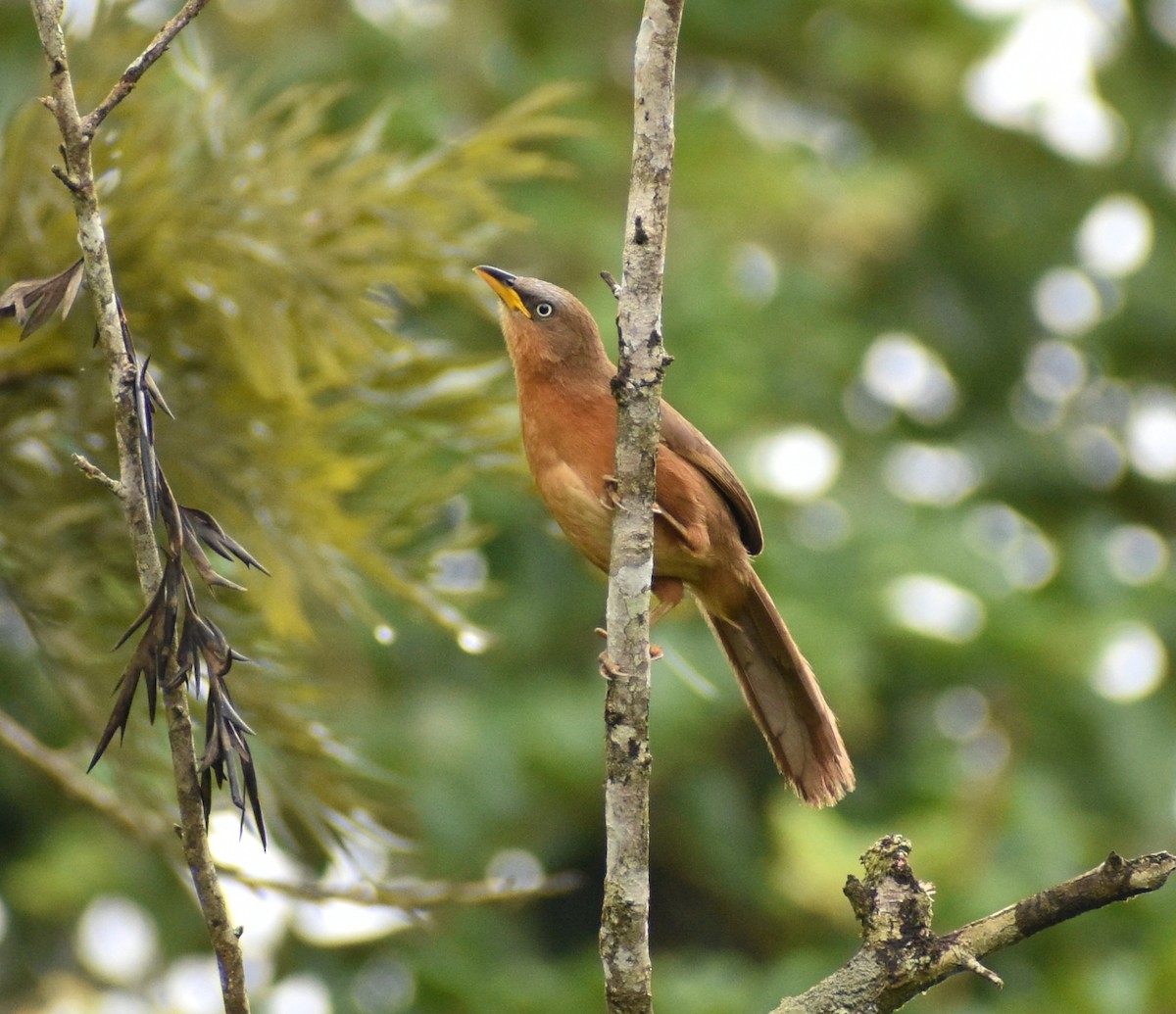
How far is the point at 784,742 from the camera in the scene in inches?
163

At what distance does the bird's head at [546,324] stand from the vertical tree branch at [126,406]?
1642 mm

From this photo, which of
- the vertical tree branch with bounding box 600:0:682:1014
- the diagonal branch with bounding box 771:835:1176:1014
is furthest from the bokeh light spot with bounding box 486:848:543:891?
the diagonal branch with bounding box 771:835:1176:1014

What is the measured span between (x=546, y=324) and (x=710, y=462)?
1.95ft

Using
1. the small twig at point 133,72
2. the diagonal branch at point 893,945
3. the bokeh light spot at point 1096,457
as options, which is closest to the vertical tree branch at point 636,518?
the diagonal branch at point 893,945

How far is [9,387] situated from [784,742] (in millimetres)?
2298

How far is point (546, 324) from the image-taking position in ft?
13.8

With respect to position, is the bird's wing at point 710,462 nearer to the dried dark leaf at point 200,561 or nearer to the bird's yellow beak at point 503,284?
the bird's yellow beak at point 503,284

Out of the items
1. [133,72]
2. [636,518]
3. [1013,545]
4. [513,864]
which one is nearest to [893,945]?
[636,518]

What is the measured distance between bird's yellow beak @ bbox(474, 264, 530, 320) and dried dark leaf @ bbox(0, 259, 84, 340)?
5.51ft

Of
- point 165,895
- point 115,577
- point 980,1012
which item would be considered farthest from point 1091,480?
point 115,577

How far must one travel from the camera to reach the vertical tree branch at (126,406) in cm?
254

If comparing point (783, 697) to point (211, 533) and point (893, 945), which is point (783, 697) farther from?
point (211, 533)

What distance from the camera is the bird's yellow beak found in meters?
4.34

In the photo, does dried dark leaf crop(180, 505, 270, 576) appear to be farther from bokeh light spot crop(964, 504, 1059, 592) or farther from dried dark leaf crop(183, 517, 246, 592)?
bokeh light spot crop(964, 504, 1059, 592)
